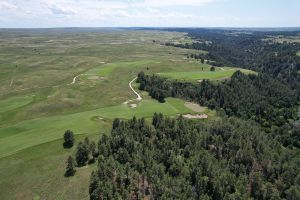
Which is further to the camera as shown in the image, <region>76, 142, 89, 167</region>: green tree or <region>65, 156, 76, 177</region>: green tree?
<region>76, 142, 89, 167</region>: green tree

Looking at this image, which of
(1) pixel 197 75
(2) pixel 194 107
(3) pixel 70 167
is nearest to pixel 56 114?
(3) pixel 70 167

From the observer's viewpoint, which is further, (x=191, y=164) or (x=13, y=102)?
(x=13, y=102)

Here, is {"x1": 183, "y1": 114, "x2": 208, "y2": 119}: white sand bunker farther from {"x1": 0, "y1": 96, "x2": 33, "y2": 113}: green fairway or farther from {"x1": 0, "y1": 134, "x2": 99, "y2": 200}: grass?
{"x1": 0, "y1": 96, "x2": 33, "y2": 113}: green fairway

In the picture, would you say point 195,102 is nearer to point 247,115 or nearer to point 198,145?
point 247,115

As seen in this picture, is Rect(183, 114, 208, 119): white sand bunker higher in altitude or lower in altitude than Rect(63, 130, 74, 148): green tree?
lower

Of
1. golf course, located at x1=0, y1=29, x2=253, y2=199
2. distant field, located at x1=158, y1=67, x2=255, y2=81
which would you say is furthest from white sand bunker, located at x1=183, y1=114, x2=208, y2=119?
distant field, located at x1=158, y1=67, x2=255, y2=81

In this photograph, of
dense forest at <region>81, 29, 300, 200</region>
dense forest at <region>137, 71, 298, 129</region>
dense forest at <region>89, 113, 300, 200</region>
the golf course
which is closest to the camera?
dense forest at <region>89, 113, 300, 200</region>

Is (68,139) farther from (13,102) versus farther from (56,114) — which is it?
(13,102)

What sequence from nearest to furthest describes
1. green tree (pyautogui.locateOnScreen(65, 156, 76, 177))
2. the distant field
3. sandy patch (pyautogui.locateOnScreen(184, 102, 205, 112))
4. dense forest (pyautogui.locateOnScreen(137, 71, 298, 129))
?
1. green tree (pyautogui.locateOnScreen(65, 156, 76, 177))
2. sandy patch (pyautogui.locateOnScreen(184, 102, 205, 112))
3. dense forest (pyautogui.locateOnScreen(137, 71, 298, 129))
4. the distant field
